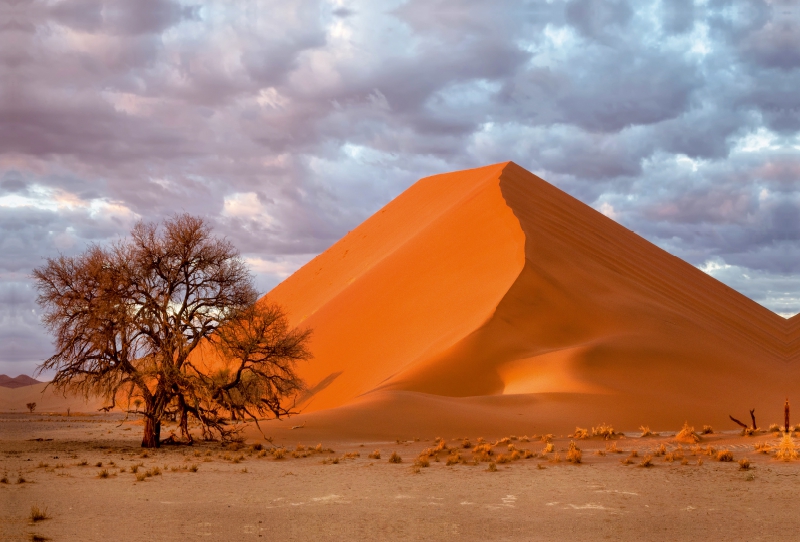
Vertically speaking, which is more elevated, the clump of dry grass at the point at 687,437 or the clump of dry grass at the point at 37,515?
the clump of dry grass at the point at 687,437

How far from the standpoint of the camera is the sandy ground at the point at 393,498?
1042cm

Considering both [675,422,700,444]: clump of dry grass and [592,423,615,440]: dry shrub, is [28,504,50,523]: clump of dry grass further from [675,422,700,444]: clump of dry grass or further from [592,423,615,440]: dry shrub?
[675,422,700,444]: clump of dry grass

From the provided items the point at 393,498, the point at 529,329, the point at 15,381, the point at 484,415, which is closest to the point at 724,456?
the point at 393,498

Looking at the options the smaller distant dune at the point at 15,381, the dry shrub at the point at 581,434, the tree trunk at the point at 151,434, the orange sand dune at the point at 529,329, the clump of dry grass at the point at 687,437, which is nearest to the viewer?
the tree trunk at the point at 151,434

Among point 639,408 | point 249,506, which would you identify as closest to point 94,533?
point 249,506

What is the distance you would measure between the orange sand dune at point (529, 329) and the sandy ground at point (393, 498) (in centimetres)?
854

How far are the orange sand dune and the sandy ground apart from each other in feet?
28.0

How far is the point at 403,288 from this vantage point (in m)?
43.2

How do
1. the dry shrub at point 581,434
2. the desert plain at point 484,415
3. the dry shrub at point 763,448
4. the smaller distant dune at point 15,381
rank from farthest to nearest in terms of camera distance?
the smaller distant dune at point 15,381 < the dry shrub at point 581,434 < the dry shrub at point 763,448 < the desert plain at point 484,415

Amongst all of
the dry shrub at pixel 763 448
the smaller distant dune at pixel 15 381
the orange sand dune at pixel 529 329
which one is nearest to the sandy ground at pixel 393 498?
the dry shrub at pixel 763 448

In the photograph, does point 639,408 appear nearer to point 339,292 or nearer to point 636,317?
point 636,317

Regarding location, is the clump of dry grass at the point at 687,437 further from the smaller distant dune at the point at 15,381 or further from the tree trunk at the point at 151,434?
the smaller distant dune at the point at 15,381

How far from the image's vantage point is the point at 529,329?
35281mm

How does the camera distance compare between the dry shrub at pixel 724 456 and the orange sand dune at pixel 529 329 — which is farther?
the orange sand dune at pixel 529 329
